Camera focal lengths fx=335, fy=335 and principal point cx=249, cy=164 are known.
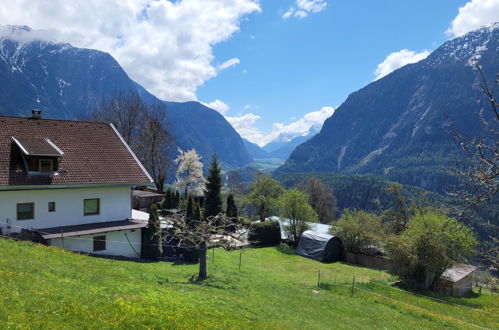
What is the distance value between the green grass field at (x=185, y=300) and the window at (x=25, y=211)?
4449 mm

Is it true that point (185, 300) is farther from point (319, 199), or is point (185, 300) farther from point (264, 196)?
point (319, 199)

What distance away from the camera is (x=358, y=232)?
39031 mm

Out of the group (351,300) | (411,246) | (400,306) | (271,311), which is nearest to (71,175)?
(271,311)

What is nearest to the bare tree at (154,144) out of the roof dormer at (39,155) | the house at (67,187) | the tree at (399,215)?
the house at (67,187)

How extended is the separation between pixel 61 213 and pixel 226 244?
12.0 metres

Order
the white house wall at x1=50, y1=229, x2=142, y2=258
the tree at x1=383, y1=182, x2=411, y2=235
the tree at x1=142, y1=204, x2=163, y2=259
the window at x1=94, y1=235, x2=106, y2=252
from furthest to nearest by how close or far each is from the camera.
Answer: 1. the tree at x1=383, y1=182, x2=411, y2=235
2. the tree at x1=142, y1=204, x2=163, y2=259
3. the window at x1=94, y1=235, x2=106, y2=252
4. the white house wall at x1=50, y1=229, x2=142, y2=258

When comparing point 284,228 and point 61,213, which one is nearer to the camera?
point 61,213

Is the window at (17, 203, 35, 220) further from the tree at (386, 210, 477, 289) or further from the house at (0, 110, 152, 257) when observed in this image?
the tree at (386, 210, 477, 289)

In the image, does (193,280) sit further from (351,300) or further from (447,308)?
(447,308)

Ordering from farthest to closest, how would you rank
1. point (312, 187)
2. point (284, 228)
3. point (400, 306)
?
point (312, 187) → point (284, 228) → point (400, 306)

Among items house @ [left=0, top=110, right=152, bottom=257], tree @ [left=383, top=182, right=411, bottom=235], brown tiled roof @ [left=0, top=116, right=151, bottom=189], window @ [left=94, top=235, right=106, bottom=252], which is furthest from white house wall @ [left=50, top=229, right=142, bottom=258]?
tree @ [left=383, top=182, right=411, bottom=235]

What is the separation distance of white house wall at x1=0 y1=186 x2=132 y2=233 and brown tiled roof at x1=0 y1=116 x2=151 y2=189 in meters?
0.85

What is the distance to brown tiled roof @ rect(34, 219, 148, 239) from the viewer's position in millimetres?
21784

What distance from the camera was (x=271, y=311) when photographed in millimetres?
15234
